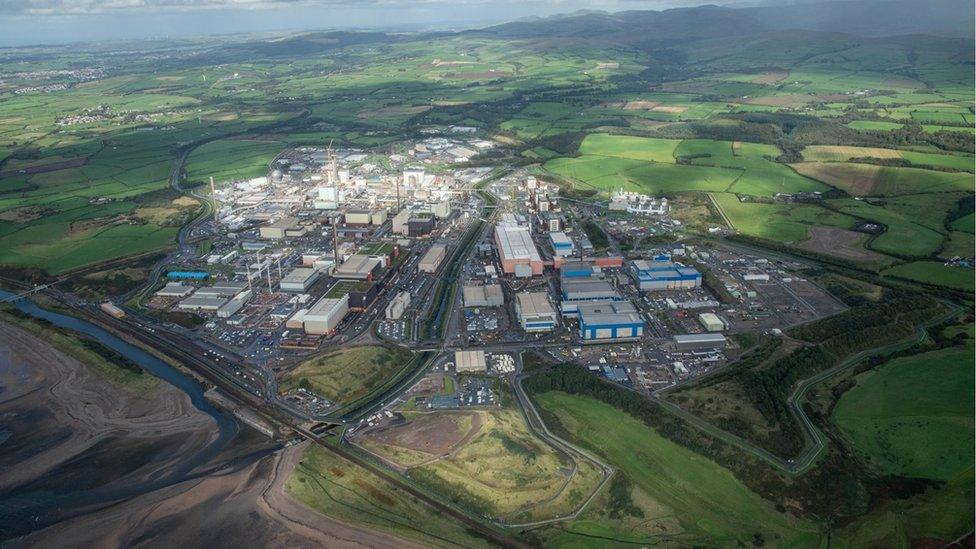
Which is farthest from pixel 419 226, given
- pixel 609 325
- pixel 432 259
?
pixel 609 325

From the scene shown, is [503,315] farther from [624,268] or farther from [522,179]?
[522,179]

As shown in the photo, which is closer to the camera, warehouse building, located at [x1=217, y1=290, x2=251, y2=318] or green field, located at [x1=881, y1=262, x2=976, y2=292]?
warehouse building, located at [x1=217, y1=290, x2=251, y2=318]

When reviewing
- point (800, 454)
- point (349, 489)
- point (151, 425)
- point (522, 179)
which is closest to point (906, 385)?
point (800, 454)

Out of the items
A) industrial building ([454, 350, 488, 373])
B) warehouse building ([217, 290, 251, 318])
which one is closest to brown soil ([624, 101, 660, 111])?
warehouse building ([217, 290, 251, 318])

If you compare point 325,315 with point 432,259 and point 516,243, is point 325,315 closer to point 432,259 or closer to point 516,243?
point 432,259

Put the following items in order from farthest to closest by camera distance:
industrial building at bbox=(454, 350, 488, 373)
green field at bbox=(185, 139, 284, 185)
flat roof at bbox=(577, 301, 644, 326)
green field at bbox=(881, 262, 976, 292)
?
1. green field at bbox=(185, 139, 284, 185)
2. green field at bbox=(881, 262, 976, 292)
3. flat roof at bbox=(577, 301, 644, 326)
4. industrial building at bbox=(454, 350, 488, 373)

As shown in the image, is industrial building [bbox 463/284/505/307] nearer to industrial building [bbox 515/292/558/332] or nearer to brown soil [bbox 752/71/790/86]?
industrial building [bbox 515/292/558/332]
